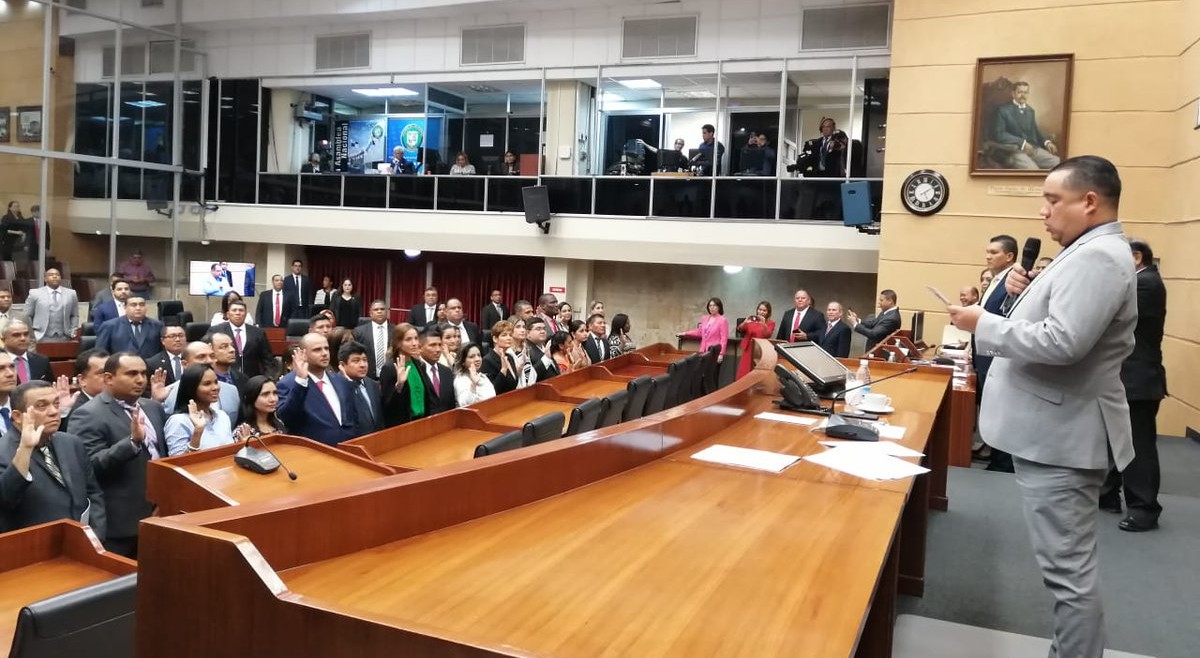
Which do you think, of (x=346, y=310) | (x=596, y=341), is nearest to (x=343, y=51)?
(x=346, y=310)

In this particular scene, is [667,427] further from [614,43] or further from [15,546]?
[614,43]

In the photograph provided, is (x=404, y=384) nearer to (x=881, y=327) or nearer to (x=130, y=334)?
(x=130, y=334)

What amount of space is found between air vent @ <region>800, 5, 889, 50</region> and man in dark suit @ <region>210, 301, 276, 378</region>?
7.35m

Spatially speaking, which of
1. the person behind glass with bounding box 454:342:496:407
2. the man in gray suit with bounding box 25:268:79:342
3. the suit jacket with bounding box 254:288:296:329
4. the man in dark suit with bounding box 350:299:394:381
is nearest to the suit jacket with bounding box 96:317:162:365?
the man in dark suit with bounding box 350:299:394:381

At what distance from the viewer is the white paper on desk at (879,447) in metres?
2.46

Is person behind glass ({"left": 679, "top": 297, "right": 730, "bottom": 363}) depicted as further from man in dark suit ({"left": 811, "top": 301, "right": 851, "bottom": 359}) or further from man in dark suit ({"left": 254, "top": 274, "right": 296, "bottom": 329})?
man in dark suit ({"left": 254, "top": 274, "right": 296, "bottom": 329})

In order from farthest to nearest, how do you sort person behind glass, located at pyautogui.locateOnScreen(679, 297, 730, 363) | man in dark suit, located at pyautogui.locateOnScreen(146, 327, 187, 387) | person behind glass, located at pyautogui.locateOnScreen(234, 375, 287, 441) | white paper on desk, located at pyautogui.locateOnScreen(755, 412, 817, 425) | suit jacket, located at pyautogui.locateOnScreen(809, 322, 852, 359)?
person behind glass, located at pyautogui.locateOnScreen(679, 297, 730, 363), suit jacket, located at pyautogui.locateOnScreen(809, 322, 852, 359), man in dark suit, located at pyautogui.locateOnScreen(146, 327, 187, 387), person behind glass, located at pyautogui.locateOnScreen(234, 375, 287, 441), white paper on desk, located at pyautogui.locateOnScreen(755, 412, 817, 425)

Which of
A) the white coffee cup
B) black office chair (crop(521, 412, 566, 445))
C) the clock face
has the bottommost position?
black office chair (crop(521, 412, 566, 445))

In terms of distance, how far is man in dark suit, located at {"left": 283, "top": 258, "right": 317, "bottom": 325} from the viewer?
39.0ft

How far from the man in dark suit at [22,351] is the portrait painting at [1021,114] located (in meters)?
8.48

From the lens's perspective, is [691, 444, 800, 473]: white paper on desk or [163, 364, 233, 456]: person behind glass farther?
[163, 364, 233, 456]: person behind glass

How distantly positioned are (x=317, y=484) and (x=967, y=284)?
25.7 feet

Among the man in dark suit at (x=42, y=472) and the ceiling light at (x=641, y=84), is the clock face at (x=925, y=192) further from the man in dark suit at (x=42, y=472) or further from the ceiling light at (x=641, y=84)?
the man in dark suit at (x=42, y=472)

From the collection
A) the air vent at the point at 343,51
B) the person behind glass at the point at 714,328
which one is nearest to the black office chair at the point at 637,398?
the person behind glass at the point at 714,328
